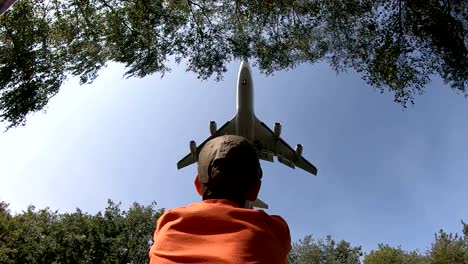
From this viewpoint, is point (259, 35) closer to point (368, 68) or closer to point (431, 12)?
point (368, 68)

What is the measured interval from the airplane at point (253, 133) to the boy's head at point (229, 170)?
19.2m

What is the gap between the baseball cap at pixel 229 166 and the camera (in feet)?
5.58

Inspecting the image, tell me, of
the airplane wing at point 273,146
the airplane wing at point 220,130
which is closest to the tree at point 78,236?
the airplane wing at point 220,130

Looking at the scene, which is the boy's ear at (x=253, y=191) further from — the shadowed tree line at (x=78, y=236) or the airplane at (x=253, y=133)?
the shadowed tree line at (x=78, y=236)

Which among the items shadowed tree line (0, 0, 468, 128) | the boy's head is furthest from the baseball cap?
shadowed tree line (0, 0, 468, 128)

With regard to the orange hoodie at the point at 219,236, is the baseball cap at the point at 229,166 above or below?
above

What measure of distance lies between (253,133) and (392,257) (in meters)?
30.4

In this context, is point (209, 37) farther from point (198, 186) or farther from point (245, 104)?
point (198, 186)

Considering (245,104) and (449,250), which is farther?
(449,250)

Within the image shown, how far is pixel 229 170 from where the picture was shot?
172cm

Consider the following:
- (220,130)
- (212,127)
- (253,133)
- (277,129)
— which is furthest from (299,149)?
(212,127)

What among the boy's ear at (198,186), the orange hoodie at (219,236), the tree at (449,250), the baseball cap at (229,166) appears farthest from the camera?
the tree at (449,250)

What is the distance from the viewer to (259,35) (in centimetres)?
2081

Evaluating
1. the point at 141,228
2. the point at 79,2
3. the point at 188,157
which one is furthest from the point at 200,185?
the point at 141,228
